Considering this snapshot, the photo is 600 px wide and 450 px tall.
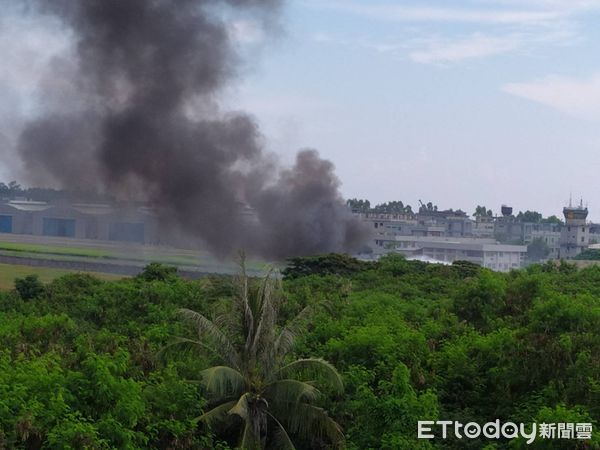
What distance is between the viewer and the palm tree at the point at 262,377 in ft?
79.9

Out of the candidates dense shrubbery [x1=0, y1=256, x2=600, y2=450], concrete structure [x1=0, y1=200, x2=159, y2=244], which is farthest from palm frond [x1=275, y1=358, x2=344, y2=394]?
concrete structure [x1=0, y1=200, x2=159, y2=244]

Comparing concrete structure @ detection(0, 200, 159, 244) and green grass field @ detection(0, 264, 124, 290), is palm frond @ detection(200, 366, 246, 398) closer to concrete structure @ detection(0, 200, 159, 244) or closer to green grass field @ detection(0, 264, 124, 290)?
green grass field @ detection(0, 264, 124, 290)

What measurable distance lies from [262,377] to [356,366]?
2673 millimetres

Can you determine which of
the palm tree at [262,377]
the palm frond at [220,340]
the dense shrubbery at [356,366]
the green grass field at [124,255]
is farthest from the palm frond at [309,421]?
the green grass field at [124,255]

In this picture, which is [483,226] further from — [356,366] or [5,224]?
[356,366]

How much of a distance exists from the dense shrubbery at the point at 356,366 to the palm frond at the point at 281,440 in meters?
1.09

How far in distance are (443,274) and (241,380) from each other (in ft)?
105

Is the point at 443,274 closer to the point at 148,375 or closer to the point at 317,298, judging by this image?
the point at 317,298

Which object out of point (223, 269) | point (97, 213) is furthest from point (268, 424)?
point (97, 213)

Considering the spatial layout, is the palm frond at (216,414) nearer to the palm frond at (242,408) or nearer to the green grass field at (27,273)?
the palm frond at (242,408)

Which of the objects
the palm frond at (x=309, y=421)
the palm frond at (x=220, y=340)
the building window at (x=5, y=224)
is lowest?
the palm frond at (x=309, y=421)

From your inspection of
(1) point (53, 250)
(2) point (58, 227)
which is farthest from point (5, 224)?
(1) point (53, 250)

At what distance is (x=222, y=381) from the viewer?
79.9ft

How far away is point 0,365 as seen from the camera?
2266 cm
